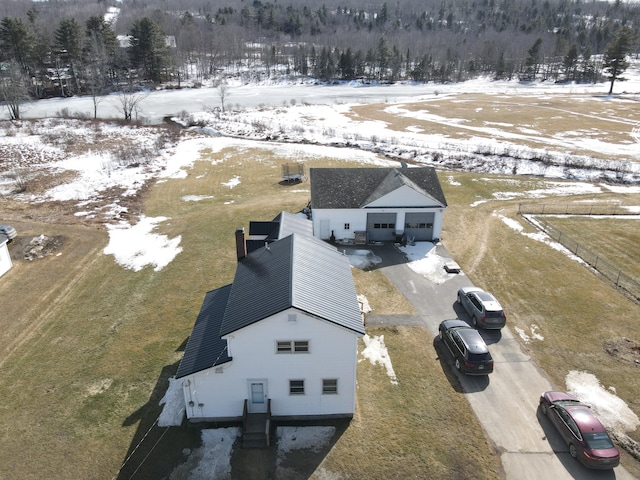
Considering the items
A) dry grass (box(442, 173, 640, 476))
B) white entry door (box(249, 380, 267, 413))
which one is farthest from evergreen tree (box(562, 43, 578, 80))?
white entry door (box(249, 380, 267, 413))

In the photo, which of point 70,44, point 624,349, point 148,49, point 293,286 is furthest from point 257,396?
point 148,49

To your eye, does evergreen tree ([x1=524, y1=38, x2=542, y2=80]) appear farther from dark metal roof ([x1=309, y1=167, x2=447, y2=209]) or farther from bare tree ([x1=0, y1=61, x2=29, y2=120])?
bare tree ([x1=0, y1=61, x2=29, y2=120])

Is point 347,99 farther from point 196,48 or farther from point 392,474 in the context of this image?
point 392,474

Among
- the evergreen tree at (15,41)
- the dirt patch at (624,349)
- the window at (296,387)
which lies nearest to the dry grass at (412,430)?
the window at (296,387)

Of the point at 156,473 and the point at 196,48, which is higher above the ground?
the point at 196,48

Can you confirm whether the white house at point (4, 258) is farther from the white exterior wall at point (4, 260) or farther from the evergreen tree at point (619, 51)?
the evergreen tree at point (619, 51)

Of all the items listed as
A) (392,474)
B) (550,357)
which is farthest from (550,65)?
(392,474)
